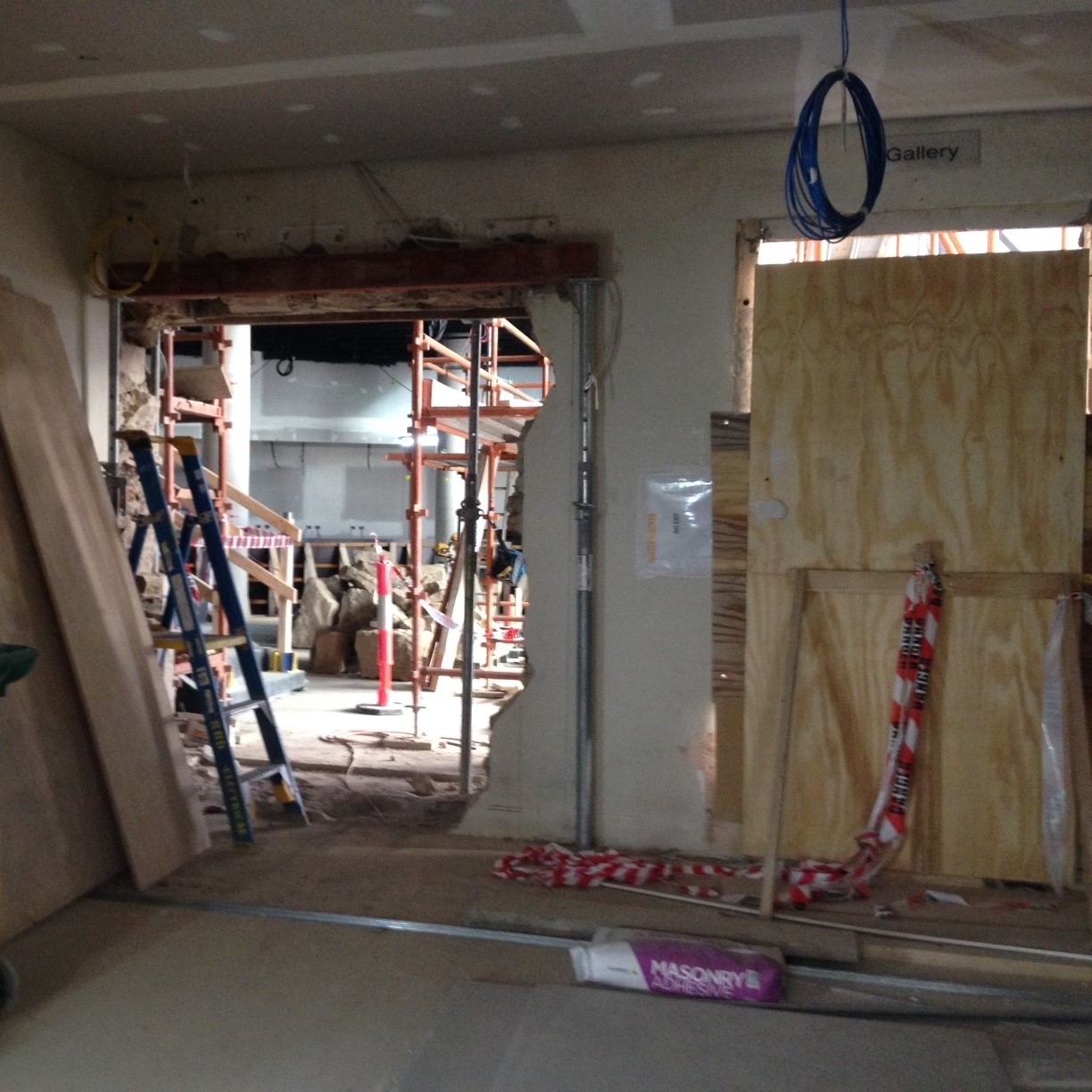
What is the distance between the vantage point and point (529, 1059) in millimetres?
2211

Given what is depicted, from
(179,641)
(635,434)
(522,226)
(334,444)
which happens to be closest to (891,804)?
(635,434)

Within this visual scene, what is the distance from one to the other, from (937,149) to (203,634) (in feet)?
10.1

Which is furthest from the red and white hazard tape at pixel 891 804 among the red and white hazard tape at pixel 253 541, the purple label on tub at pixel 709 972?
the red and white hazard tape at pixel 253 541

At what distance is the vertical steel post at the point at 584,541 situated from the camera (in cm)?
355

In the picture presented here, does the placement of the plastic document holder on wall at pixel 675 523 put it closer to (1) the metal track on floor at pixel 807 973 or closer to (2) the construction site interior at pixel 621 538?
(2) the construction site interior at pixel 621 538

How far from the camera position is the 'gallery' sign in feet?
10.9

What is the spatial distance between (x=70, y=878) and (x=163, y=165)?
2.66 metres

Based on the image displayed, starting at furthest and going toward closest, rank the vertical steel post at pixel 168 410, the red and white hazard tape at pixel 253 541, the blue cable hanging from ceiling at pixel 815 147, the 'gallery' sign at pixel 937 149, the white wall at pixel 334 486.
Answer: the white wall at pixel 334 486, the red and white hazard tape at pixel 253 541, the vertical steel post at pixel 168 410, the 'gallery' sign at pixel 937 149, the blue cable hanging from ceiling at pixel 815 147

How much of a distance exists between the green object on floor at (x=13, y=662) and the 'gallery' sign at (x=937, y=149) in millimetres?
3039

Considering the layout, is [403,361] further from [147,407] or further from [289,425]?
[147,407]

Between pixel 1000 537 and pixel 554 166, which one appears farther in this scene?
Answer: pixel 554 166

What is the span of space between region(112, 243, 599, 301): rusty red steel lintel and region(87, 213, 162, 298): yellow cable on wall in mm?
30

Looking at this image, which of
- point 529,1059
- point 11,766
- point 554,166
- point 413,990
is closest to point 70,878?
point 11,766

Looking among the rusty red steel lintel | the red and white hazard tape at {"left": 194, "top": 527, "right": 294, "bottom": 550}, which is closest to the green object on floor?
the rusty red steel lintel
